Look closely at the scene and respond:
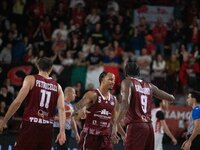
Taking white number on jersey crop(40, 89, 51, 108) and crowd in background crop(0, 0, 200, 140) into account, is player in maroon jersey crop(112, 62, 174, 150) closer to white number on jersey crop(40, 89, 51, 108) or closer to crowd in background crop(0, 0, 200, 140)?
white number on jersey crop(40, 89, 51, 108)

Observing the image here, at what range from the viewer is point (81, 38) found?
19.3 m

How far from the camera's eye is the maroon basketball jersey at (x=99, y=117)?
10.2 meters

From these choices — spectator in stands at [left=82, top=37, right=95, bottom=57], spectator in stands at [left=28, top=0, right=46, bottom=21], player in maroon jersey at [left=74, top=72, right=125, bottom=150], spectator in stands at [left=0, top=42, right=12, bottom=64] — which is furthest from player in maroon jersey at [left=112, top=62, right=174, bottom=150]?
spectator in stands at [left=28, top=0, right=46, bottom=21]

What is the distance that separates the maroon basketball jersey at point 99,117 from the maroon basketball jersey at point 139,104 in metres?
1.09

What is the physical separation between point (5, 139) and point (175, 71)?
7.43m

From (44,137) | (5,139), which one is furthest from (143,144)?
(5,139)

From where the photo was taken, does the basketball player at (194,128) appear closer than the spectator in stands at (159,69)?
Yes

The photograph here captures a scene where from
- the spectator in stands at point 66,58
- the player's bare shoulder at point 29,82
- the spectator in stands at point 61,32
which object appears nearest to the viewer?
the player's bare shoulder at point 29,82

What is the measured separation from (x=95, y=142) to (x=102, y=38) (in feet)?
31.9

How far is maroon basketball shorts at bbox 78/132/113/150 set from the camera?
33.3ft

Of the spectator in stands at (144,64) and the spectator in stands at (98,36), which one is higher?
the spectator in stands at (98,36)

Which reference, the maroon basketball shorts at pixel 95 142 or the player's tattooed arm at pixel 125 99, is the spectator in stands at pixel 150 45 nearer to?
the maroon basketball shorts at pixel 95 142

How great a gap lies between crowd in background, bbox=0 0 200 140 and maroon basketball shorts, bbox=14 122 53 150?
7.08 metres

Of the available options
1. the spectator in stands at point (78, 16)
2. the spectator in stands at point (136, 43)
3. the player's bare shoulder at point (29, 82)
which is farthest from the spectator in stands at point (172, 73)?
the player's bare shoulder at point (29, 82)
